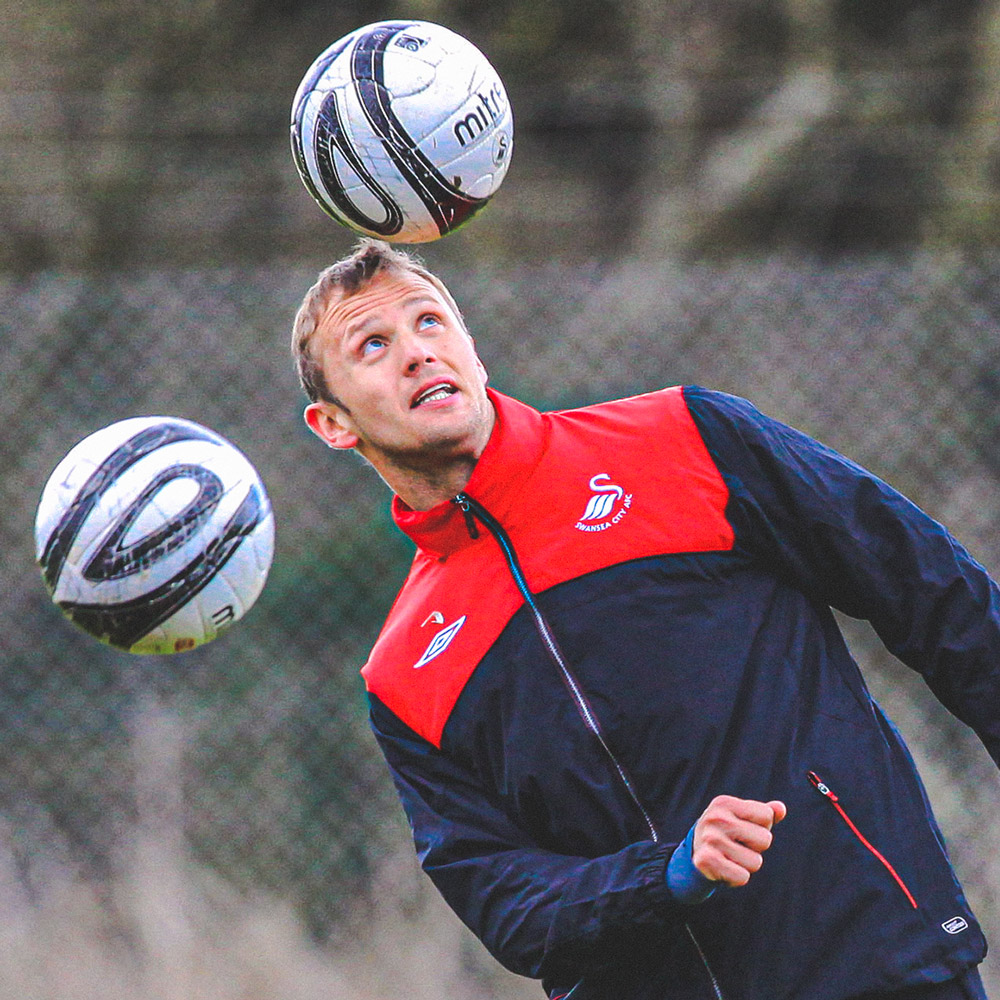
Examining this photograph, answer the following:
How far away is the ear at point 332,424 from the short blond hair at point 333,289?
0.05 ft

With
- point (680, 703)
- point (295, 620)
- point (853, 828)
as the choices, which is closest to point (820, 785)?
point (853, 828)

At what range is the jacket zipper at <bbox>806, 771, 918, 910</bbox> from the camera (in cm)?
257

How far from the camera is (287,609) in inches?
217

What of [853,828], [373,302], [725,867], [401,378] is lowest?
[853,828]

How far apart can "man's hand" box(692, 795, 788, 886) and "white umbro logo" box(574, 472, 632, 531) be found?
2.01 feet

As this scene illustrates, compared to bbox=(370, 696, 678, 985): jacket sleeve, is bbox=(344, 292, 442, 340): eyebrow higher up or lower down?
higher up

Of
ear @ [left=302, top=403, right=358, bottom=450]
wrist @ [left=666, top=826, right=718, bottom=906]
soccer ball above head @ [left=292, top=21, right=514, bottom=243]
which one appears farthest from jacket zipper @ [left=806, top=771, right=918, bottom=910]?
soccer ball above head @ [left=292, top=21, right=514, bottom=243]

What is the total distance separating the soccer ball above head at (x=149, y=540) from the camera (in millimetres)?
3217

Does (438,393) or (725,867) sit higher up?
(438,393)

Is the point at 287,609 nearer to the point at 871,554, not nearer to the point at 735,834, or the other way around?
the point at 871,554

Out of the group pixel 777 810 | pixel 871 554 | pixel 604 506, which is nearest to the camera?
pixel 777 810

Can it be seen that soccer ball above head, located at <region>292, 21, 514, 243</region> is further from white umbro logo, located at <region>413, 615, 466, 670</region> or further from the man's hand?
the man's hand

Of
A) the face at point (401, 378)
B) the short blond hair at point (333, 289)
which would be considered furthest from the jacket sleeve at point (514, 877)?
the short blond hair at point (333, 289)

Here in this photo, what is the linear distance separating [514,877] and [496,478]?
686 mm
